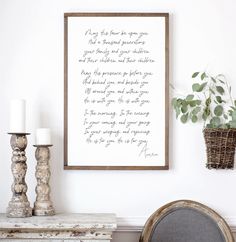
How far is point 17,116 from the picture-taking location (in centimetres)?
260

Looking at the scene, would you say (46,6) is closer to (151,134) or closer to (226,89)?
(151,134)

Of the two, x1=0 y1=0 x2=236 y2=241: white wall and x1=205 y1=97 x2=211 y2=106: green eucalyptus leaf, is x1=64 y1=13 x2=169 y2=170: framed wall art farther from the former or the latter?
x1=205 y1=97 x2=211 y2=106: green eucalyptus leaf

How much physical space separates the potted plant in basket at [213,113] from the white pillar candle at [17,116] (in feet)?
2.84

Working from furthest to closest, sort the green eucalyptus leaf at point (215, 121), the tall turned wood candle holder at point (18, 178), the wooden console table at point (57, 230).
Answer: the green eucalyptus leaf at point (215, 121), the tall turned wood candle holder at point (18, 178), the wooden console table at point (57, 230)

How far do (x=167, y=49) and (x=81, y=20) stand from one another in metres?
0.54

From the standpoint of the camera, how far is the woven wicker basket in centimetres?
265

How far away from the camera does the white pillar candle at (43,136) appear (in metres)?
2.67

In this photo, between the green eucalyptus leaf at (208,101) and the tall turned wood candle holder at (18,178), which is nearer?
the tall turned wood candle holder at (18,178)

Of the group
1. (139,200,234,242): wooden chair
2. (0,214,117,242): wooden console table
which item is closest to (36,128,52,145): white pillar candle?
(0,214,117,242): wooden console table

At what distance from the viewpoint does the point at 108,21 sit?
281 centimetres

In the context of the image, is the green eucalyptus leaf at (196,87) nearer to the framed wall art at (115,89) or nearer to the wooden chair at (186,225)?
the framed wall art at (115,89)

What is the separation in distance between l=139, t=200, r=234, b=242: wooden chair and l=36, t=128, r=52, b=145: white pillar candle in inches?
28.9

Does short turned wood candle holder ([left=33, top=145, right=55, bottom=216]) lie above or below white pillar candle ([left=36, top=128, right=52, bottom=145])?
below

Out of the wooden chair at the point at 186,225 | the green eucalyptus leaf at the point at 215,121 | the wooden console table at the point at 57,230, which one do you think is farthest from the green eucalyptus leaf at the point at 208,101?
the wooden console table at the point at 57,230
